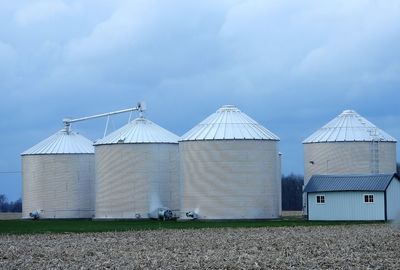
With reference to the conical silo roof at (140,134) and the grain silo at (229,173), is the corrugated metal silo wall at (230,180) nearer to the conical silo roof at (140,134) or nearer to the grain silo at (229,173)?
the grain silo at (229,173)

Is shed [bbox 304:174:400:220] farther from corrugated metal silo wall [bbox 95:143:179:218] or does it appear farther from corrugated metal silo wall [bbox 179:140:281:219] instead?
corrugated metal silo wall [bbox 95:143:179:218]

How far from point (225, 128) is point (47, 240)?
1085 inches

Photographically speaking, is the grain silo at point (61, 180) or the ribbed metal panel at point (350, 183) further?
the grain silo at point (61, 180)

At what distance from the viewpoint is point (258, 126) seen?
69938 mm

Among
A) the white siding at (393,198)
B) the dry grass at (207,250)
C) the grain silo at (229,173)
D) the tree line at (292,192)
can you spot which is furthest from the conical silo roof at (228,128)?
the tree line at (292,192)

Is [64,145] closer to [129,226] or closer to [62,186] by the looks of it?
[62,186]

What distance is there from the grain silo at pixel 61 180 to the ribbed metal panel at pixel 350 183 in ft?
68.6

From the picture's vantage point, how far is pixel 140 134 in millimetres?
73438

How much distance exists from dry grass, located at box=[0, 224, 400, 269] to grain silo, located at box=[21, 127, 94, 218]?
1251 inches

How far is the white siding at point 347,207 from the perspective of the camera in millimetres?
64875

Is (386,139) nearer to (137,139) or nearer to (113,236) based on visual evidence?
(137,139)

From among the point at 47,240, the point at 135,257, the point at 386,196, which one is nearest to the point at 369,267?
the point at 135,257

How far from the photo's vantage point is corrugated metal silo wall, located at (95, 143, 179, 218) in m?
71.5

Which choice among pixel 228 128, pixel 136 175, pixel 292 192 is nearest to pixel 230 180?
pixel 228 128
